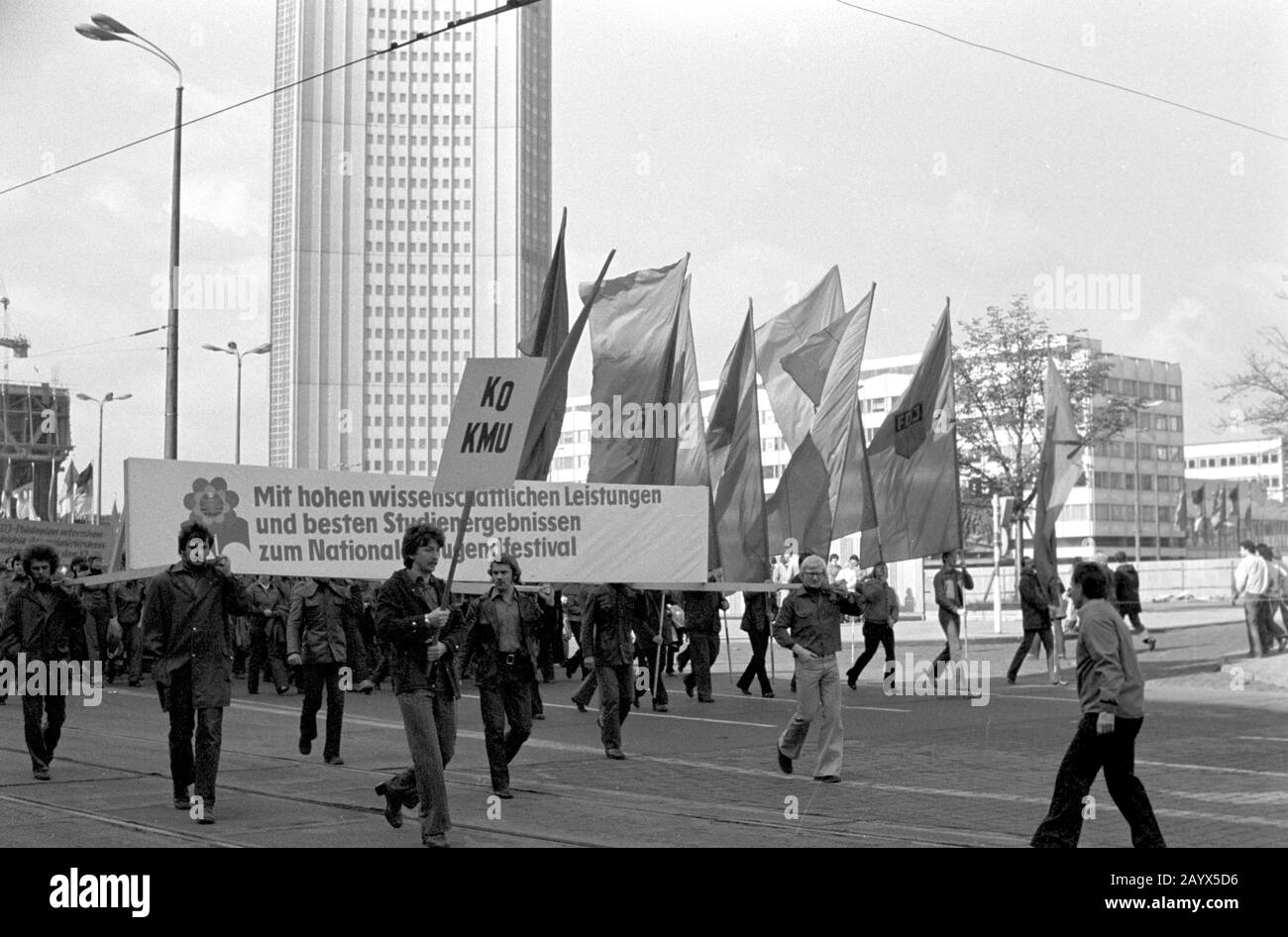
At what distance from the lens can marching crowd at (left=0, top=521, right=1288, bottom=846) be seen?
8047 millimetres

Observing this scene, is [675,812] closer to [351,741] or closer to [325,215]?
[351,741]

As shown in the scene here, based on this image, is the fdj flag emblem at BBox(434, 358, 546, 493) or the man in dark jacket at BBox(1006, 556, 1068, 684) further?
the man in dark jacket at BBox(1006, 556, 1068, 684)

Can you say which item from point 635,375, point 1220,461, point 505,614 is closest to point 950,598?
point 635,375

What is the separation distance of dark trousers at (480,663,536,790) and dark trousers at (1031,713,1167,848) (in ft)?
14.0

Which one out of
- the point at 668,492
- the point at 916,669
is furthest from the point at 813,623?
the point at 916,669

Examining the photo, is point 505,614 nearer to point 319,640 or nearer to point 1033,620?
point 319,640

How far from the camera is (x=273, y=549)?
48.8 feet

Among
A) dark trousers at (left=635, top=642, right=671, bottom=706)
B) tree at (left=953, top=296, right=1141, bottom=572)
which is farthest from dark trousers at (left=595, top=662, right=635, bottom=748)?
tree at (left=953, top=296, right=1141, bottom=572)

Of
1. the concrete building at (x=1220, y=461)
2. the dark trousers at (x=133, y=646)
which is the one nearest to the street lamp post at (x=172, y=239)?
the dark trousers at (x=133, y=646)

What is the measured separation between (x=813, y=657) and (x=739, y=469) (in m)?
9.15

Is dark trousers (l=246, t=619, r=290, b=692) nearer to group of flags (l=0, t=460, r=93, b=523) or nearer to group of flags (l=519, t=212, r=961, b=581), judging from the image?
group of flags (l=519, t=212, r=961, b=581)

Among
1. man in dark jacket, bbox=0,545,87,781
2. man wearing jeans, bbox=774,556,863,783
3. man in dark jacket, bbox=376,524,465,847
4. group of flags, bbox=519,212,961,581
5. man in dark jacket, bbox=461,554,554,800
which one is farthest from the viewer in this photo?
group of flags, bbox=519,212,961,581

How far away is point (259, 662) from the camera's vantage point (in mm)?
21766
